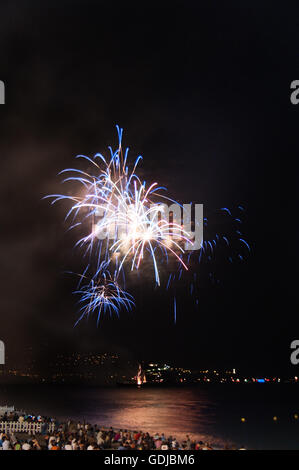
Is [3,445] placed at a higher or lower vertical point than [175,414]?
higher

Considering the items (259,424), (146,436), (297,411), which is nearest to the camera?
(146,436)

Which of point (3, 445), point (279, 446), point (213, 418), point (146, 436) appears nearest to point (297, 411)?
point (213, 418)
